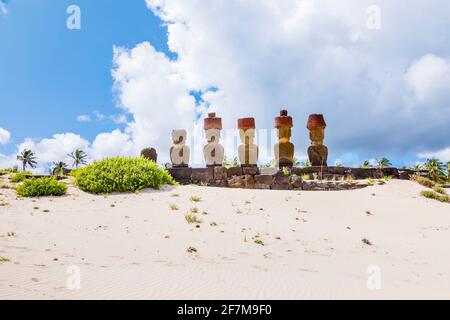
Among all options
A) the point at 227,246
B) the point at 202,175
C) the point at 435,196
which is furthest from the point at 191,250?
the point at 435,196

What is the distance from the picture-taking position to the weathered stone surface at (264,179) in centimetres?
1430

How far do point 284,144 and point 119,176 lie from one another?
6.54 m

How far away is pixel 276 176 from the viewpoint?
47.0 feet

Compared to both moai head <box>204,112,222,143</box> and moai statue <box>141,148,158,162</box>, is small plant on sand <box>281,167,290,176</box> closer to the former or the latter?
moai head <box>204,112,222,143</box>

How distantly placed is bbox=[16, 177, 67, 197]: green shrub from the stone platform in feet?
16.8

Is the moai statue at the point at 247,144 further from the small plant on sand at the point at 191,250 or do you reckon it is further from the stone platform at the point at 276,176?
the small plant on sand at the point at 191,250

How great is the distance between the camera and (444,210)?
1078 cm

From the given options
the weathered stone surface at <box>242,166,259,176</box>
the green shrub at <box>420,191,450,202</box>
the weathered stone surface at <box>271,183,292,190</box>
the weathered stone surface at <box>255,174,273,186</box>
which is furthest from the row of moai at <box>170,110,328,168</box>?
the green shrub at <box>420,191,450,202</box>

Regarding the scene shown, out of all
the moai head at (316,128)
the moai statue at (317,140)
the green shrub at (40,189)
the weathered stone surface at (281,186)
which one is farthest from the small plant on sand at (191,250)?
the moai head at (316,128)

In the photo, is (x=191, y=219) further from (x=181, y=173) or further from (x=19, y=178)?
(x=19, y=178)

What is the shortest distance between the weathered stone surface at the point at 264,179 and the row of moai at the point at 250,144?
0.74 m

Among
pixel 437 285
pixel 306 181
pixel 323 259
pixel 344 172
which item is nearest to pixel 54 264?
pixel 323 259

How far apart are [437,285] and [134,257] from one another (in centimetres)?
420

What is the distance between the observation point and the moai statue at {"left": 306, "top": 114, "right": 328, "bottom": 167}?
14.8 metres
